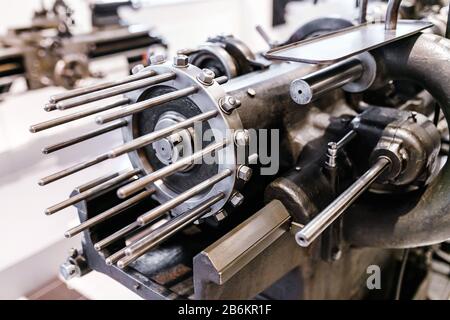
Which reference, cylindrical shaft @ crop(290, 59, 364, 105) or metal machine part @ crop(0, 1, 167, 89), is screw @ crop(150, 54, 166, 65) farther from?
metal machine part @ crop(0, 1, 167, 89)

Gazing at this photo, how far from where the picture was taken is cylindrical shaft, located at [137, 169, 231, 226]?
1.76 feet

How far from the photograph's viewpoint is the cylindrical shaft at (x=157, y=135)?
0.52m

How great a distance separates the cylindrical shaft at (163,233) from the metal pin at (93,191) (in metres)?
0.12

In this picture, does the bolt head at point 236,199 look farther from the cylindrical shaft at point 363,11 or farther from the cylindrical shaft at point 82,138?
the cylindrical shaft at point 363,11

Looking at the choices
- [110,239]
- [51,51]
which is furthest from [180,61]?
[51,51]

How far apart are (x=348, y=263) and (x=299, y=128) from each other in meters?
0.39

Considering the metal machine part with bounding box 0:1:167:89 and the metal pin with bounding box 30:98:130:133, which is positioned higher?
the metal pin with bounding box 30:98:130:133

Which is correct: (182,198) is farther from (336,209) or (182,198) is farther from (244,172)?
(336,209)

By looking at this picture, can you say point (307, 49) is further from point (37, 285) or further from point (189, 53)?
point (37, 285)

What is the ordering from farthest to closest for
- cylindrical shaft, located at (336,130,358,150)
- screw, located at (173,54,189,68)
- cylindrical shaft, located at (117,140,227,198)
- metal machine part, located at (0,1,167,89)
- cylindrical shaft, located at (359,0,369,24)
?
metal machine part, located at (0,1,167,89), cylindrical shaft, located at (359,0,369,24), cylindrical shaft, located at (336,130,358,150), screw, located at (173,54,189,68), cylindrical shaft, located at (117,140,227,198)

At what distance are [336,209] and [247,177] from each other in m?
0.13

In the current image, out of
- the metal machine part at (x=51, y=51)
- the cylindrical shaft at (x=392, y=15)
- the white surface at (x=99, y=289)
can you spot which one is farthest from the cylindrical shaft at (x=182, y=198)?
the metal machine part at (x=51, y=51)

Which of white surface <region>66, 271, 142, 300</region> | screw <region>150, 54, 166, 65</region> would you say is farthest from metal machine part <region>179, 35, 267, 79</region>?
white surface <region>66, 271, 142, 300</region>
